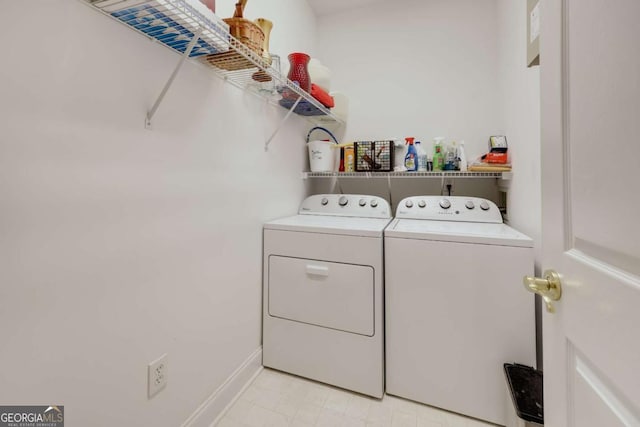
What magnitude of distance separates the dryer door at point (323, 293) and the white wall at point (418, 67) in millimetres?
1428

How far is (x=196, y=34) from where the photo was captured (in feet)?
3.02

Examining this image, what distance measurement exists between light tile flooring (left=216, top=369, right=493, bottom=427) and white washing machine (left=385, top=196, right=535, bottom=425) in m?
0.06

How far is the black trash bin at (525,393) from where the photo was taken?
103 centimetres

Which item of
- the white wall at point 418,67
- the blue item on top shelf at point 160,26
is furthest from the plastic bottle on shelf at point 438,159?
the blue item on top shelf at point 160,26

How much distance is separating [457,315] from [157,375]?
1.35 m

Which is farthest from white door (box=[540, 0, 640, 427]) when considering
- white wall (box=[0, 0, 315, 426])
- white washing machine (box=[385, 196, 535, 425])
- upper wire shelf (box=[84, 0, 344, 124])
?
white wall (box=[0, 0, 315, 426])

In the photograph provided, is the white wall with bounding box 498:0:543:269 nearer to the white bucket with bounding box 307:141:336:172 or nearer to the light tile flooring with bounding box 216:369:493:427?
the light tile flooring with bounding box 216:369:493:427

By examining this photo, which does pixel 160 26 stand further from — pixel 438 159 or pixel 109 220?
pixel 438 159

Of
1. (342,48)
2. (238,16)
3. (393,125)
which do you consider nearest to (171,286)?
(238,16)

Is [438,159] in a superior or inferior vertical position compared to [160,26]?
inferior

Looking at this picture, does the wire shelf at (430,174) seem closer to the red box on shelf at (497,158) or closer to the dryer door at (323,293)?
the red box on shelf at (497,158)

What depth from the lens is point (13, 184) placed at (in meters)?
0.68

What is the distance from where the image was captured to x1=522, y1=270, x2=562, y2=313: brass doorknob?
0.63 meters

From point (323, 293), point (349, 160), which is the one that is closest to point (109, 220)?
point (323, 293)
